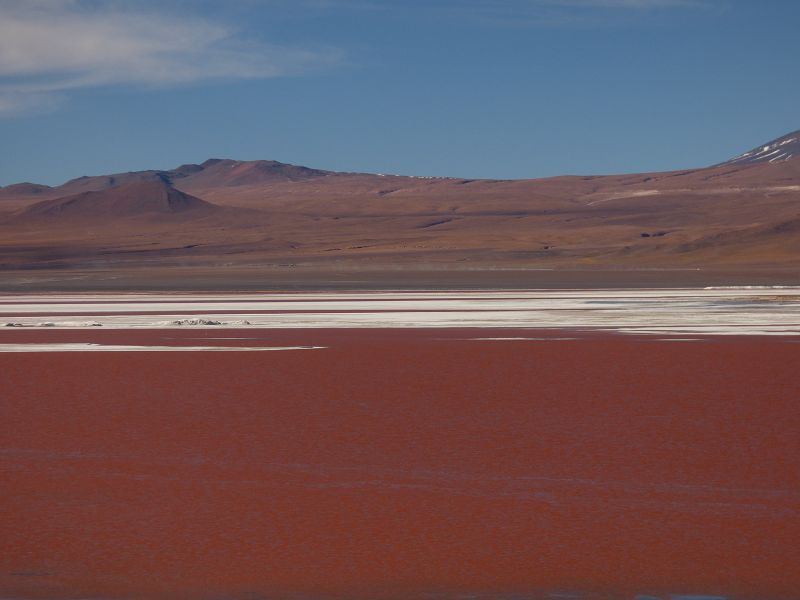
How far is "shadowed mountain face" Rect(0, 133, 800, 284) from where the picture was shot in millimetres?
90500

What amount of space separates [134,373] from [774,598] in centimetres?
1180

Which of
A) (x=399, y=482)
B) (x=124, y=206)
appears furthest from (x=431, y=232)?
(x=399, y=482)

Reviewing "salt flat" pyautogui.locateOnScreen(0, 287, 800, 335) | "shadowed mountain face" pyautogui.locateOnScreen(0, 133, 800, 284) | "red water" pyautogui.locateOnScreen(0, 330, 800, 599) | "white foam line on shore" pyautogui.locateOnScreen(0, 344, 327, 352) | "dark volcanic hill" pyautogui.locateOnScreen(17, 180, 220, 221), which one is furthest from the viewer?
"dark volcanic hill" pyautogui.locateOnScreen(17, 180, 220, 221)

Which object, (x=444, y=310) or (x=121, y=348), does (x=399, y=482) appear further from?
(x=444, y=310)

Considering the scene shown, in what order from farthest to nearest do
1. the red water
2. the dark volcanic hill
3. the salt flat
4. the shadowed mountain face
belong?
the dark volcanic hill < the shadowed mountain face < the salt flat < the red water

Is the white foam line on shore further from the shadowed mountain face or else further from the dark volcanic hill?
the dark volcanic hill

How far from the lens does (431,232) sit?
14150 cm

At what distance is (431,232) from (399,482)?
132070mm

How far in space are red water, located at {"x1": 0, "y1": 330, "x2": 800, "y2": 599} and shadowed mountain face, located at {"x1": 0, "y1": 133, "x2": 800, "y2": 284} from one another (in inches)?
2472

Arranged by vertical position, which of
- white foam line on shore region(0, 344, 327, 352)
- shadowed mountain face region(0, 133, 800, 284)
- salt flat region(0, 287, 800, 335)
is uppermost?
Answer: white foam line on shore region(0, 344, 327, 352)

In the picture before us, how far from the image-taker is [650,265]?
274ft

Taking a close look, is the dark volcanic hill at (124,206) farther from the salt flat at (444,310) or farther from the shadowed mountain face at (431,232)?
the salt flat at (444,310)

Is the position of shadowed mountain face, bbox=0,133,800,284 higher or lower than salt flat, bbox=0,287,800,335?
lower

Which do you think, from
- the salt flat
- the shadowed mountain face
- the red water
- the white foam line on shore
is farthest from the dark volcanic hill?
the red water
